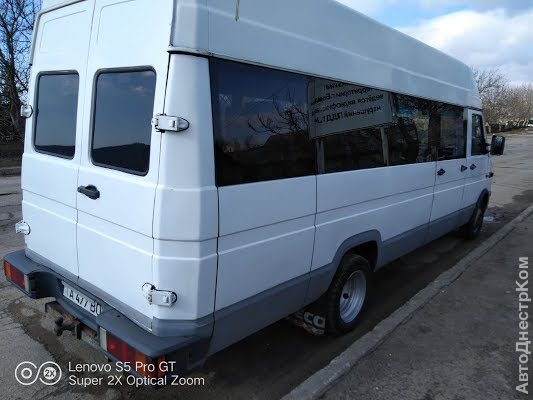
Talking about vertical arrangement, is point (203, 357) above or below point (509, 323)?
above

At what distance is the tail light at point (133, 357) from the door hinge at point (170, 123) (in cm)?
120

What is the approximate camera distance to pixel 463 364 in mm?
3355

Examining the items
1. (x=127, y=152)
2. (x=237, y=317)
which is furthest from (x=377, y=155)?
(x=127, y=152)

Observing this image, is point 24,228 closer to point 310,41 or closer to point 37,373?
point 37,373

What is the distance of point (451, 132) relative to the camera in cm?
549

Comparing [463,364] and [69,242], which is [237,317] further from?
[463,364]

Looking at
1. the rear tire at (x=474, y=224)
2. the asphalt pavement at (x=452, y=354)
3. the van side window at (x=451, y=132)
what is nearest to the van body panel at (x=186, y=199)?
the asphalt pavement at (x=452, y=354)

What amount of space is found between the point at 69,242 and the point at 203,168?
1348 mm

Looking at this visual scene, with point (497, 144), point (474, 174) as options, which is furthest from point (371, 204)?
point (497, 144)

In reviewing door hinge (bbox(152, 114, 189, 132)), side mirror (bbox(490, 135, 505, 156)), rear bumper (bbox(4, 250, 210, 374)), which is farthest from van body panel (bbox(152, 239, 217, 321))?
side mirror (bbox(490, 135, 505, 156))

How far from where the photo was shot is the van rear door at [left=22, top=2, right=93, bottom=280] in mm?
2799

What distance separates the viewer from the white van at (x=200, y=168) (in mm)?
2240

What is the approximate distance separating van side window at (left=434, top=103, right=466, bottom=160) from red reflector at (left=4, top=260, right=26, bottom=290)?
Answer: 15.1ft

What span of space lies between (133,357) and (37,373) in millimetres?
1353
